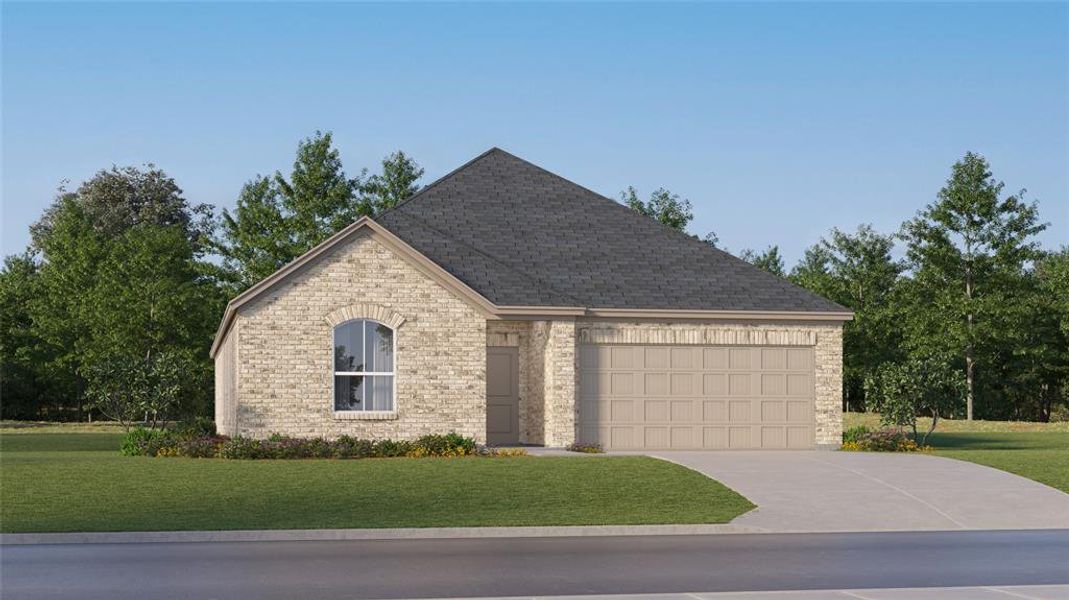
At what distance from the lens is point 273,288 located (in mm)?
28781

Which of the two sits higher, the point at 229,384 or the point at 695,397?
the point at 229,384

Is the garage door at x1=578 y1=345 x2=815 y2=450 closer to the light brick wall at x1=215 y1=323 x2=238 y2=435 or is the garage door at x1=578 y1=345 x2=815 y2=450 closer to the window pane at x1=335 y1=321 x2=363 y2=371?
the window pane at x1=335 y1=321 x2=363 y2=371

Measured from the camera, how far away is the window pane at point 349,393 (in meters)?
29.0

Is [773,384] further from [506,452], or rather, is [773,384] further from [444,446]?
[444,446]

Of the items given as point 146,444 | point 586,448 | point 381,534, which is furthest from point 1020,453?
point 146,444

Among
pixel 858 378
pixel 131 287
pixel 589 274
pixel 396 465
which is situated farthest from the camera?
pixel 858 378

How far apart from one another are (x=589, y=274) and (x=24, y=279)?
4662cm

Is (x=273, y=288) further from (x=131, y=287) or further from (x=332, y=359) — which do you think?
(x=131, y=287)

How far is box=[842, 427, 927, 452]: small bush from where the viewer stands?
30.5m

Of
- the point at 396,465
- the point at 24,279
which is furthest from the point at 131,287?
the point at 396,465

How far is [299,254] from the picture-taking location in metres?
53.4

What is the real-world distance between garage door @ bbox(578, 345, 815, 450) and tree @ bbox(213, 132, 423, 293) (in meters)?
23.4

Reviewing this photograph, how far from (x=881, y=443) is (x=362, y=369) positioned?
11935 mm

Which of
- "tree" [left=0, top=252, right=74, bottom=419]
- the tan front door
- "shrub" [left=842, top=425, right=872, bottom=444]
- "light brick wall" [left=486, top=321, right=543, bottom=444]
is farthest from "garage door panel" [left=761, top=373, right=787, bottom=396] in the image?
"tree" [left=0, top=252, right=74, bottom=419]
